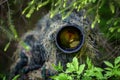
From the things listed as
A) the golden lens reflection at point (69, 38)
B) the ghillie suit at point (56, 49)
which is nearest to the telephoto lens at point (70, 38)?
the golden lens reflection at point (69, 38)

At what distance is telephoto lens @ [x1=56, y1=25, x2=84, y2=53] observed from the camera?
3.19 m

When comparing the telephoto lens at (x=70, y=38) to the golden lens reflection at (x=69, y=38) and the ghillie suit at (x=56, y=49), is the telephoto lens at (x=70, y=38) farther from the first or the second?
the ghillie suit at (x=56, y=49)

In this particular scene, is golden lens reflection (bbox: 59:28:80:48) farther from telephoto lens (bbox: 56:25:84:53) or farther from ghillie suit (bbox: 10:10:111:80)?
ghillie suit (bbox: 10:10:111:80)

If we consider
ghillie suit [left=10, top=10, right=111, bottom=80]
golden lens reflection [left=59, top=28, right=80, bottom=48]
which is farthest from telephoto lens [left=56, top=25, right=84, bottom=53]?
ghillie suit [left=10, top=10, right=111, bottom=80]

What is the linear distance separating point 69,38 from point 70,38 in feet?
0.04

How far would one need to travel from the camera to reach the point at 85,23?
11.6 feet

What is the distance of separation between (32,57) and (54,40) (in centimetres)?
90

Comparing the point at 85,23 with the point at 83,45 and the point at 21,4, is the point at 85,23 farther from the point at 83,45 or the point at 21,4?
the point at 21,4

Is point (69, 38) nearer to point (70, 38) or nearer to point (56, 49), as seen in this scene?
point (70, 38)

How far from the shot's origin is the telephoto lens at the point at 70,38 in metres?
3.19

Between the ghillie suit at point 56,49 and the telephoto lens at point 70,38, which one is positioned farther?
the ghillie suit at point 56,49

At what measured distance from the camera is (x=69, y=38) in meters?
3.29

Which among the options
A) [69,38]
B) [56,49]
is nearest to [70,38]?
[69,38]

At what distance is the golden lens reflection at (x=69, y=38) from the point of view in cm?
321
